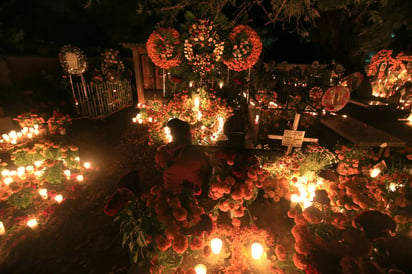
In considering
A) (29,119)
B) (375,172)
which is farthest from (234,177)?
(29,119)

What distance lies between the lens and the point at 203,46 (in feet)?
19.5

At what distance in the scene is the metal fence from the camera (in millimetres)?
9406

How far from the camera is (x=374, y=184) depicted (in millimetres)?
3217

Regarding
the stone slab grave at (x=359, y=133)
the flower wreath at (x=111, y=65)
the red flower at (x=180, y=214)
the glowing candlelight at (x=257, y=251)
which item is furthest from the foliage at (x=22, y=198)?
A: the stone slab grave at (x=359, y=133)

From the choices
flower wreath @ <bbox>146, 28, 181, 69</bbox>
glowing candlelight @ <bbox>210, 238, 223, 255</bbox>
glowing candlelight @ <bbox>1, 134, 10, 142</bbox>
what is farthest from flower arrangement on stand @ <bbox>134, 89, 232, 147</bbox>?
glowing candlelight @ <bbox>1, 134, 10, 142</bbox>

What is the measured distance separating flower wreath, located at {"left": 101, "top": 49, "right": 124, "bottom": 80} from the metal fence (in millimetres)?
528

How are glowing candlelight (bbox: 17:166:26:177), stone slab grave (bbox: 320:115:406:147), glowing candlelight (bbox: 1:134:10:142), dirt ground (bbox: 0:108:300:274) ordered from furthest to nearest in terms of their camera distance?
glowing candlelight (bbox: 1:134:10:142)
stone slab grave (bbox: 320:115:406:147)
glowing candlelight (bbox: 17:166:26:177)
dirt ground (bbox: 0:108:300:274)

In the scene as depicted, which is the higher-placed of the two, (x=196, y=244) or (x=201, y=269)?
(x=196, y=244)

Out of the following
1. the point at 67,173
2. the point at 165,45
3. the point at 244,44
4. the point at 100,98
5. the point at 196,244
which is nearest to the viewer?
the point at 196,244

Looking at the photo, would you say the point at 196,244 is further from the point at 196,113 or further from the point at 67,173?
the point at 196,113

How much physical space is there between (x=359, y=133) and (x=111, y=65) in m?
12.4

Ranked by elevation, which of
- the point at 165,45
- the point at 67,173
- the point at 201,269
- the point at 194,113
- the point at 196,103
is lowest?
the point at 67,173

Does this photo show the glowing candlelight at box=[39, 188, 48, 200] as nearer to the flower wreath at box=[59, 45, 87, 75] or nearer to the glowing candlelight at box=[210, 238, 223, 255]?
the glowing candlelight at box=[210, 238, 223, 255]

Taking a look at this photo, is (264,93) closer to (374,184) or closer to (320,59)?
(374,184)
